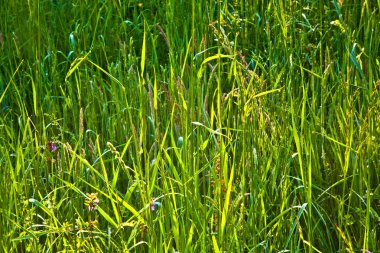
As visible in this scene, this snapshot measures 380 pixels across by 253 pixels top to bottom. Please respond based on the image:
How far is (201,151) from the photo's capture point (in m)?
2.06

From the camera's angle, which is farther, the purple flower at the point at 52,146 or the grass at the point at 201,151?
the purple flower at the point at 52,146

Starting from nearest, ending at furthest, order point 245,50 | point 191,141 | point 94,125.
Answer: point 191,141 → point 94,125 → point 245,50

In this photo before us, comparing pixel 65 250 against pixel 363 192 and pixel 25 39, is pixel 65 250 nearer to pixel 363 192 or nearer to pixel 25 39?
pixel 363 192

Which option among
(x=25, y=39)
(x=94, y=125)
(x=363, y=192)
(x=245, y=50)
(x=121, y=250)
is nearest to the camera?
(x=121, y=250)

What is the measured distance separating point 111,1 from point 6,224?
5.47 feet

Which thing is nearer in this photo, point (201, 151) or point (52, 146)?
point (201, 151)

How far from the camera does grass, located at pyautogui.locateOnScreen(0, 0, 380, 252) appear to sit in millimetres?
1914

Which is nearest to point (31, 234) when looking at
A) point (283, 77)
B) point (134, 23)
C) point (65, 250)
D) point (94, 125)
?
point (65, 250)

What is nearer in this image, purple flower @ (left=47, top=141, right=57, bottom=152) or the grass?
the grass

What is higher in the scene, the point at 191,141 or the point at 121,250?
the point at 191,141

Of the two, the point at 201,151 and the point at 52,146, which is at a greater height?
the point at 201,151

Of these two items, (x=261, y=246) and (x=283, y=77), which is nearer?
(x=261, y=246)

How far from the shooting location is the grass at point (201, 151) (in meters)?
1.91

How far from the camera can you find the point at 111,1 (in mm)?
3574
